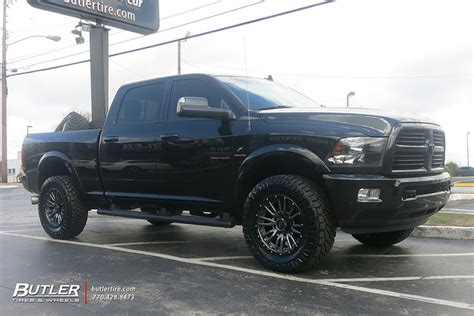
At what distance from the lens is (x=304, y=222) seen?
4.78m

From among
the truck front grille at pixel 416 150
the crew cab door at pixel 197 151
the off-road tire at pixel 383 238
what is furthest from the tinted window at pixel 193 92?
the off-road tire at pixel 383 238

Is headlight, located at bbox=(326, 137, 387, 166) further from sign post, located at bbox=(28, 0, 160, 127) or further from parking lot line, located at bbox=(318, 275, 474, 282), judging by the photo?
sign post, located at bbox=(28, 0, 160, 127)

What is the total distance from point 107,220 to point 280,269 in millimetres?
5809

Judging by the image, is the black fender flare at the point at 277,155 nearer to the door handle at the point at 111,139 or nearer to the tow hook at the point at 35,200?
the door handle at the point at 111,139

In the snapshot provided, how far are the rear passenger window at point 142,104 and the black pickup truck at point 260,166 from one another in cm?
2

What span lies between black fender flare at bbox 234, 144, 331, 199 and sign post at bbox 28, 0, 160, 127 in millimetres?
6786

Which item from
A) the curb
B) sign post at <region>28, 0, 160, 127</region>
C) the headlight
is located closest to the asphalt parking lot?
the curb

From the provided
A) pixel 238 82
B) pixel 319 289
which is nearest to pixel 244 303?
pixel 319 289

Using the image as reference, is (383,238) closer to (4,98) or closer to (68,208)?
(68,208)

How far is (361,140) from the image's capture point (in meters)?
4.60

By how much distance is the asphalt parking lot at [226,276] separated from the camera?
4027 mm

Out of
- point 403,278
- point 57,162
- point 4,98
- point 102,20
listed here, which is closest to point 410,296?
point 403,278

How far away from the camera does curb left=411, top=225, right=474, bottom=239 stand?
713 cm

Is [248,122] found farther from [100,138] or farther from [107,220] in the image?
[107,220]
